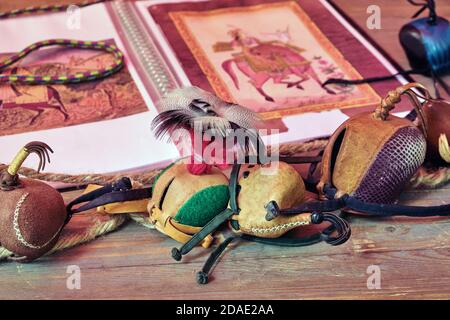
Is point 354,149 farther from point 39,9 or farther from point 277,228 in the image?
point 39,9

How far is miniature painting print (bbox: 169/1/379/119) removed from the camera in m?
0.88

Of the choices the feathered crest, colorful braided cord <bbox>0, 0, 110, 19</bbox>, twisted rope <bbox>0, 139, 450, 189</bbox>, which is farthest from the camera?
colorful braided cord <bbox>0, 0, 110, 19</bbox>

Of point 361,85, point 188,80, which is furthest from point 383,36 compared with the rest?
point 188,80

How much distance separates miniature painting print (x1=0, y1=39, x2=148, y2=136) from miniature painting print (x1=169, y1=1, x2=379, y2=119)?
0.12 meters

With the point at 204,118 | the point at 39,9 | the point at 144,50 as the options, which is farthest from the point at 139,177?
the point at 39,9

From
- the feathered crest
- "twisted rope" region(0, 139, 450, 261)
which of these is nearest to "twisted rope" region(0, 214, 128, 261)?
"twisted rope" region(0, 139, 450, 261)

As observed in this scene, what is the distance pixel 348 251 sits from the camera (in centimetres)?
65

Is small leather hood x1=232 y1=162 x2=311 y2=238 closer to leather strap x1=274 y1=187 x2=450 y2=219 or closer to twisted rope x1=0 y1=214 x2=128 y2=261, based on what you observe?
leather strap x1=274 y1=187 x2=450 y2=219

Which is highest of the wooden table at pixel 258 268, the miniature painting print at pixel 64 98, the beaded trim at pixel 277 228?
the miniature painting print at pixel 64 98

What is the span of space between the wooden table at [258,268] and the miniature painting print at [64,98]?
19 cm

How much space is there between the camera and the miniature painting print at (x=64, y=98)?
828 mm

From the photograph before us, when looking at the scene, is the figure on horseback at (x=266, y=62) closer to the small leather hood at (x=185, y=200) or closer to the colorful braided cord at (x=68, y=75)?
the colorful braided cord at (x=68, y=75)

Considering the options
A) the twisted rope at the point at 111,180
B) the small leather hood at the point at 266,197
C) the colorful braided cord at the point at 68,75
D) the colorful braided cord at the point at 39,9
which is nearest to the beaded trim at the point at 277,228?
the small leather hood at the point at 266,197

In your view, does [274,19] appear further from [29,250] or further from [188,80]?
[29,250]
